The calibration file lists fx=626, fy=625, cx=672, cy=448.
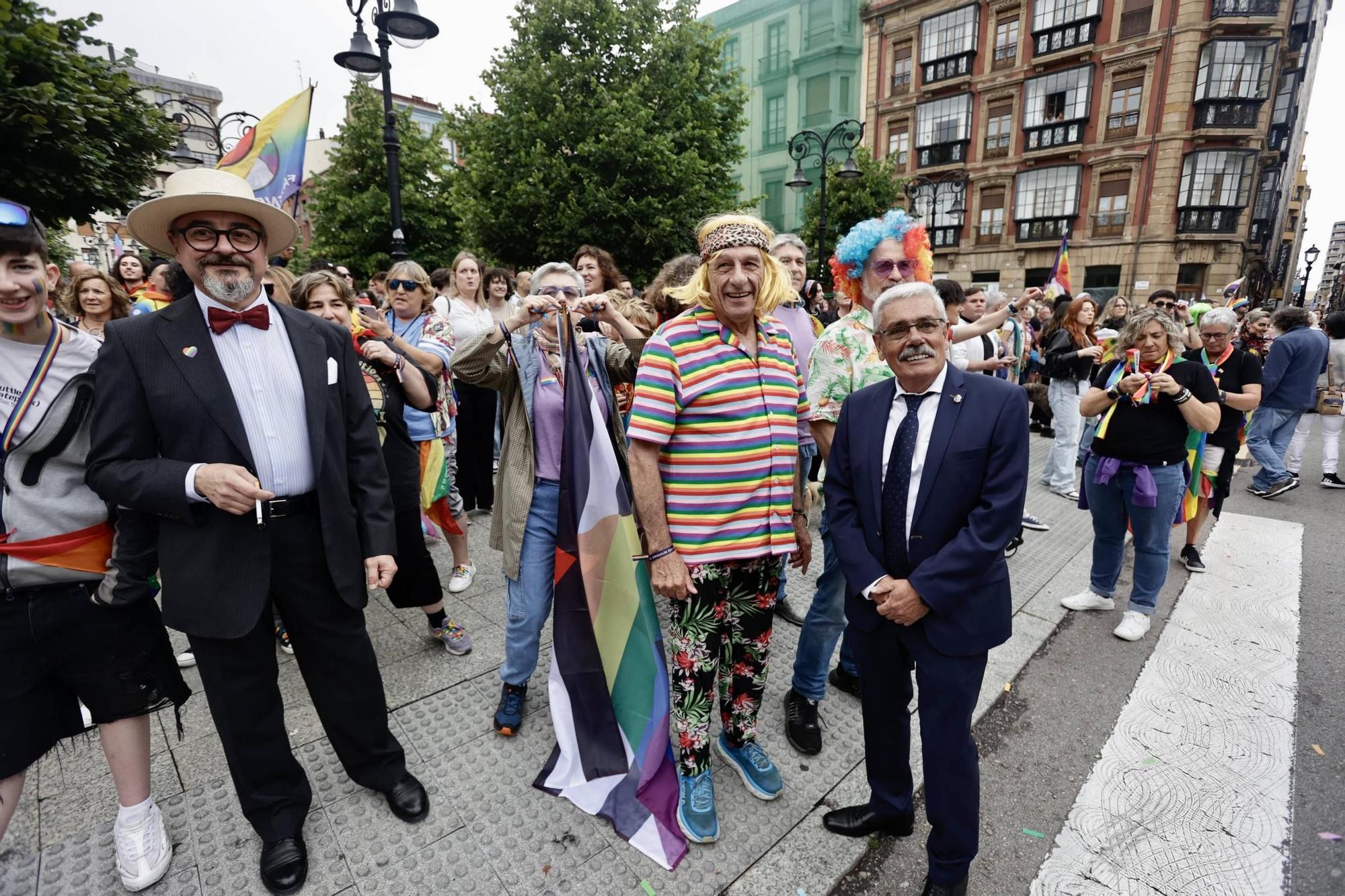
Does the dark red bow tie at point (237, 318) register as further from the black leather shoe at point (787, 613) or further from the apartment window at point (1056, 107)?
the apartment window at point (1056, 107)

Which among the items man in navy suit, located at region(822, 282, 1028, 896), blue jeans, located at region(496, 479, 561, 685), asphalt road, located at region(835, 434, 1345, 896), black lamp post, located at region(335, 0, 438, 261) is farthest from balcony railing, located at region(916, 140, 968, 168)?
blue jeans, located at region(496, 479, 561, 685)

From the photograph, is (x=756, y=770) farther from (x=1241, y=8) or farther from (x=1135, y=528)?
(x=1241, y=8)

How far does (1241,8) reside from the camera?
21.1 metres

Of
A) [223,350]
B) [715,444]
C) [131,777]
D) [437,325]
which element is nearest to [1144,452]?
[715,444]

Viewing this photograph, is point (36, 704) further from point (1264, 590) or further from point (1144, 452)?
point (1264, 590)

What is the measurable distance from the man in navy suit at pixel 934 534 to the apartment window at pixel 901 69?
32450 mm

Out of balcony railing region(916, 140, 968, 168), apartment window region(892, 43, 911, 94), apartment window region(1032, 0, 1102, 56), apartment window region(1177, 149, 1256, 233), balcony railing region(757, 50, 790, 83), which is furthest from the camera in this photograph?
balcony railing region(757, 50, 790, 83)

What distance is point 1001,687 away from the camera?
3.28 meters

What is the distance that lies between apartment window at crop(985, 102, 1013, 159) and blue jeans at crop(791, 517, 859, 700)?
30.0 meters

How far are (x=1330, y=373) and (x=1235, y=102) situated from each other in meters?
20.8

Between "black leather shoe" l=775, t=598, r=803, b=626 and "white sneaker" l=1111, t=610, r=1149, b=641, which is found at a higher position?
"black leather shoe" l=775, t=598, r=803, b=626

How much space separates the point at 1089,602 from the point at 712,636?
3188 mm

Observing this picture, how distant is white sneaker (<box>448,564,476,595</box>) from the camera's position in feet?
14.1

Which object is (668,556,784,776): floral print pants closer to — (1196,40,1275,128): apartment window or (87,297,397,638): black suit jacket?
(87,297,397,638): black suit jacket
